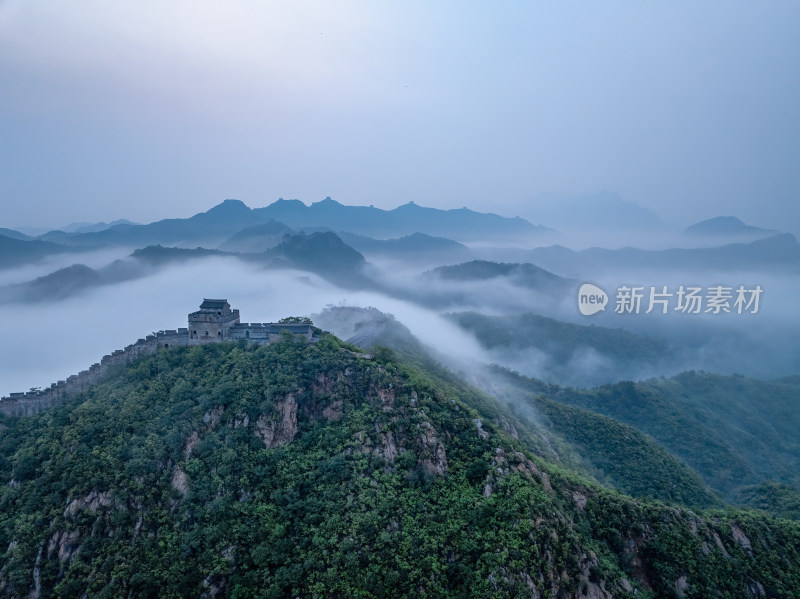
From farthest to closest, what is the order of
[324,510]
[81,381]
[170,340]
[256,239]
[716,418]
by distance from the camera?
1. [256,239]
2. [716,418]
3. [170,340]
4. [81,381]
5. [324,510]

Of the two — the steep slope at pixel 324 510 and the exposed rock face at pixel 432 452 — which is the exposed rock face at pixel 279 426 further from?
the exposed rock face at pixel 432 452

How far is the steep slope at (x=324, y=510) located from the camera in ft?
A: 84.0

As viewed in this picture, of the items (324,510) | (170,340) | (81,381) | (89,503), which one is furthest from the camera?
(170,340)

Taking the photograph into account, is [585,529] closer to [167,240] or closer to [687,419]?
[687,419]

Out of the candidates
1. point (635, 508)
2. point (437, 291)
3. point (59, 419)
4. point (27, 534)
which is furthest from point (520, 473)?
point (437, 291)

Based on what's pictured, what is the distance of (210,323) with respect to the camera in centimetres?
4219

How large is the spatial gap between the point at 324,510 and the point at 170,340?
23.6 metres

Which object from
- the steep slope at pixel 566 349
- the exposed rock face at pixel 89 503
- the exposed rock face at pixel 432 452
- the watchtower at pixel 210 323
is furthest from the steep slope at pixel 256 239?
the exposed rock face at pixel 432 452

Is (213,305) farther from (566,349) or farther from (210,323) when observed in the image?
(566,349)

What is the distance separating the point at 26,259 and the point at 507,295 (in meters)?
152

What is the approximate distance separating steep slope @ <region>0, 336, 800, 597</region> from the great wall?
Answer: 4.13 metres

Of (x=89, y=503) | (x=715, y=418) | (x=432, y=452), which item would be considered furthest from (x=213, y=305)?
(x=715, y=418)

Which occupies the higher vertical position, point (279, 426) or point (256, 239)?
point (256, 239)

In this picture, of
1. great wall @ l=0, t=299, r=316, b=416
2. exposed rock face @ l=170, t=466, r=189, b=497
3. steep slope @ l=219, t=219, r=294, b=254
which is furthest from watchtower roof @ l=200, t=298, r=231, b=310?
steep slope @ l=219, t=219, r=294, b=254
